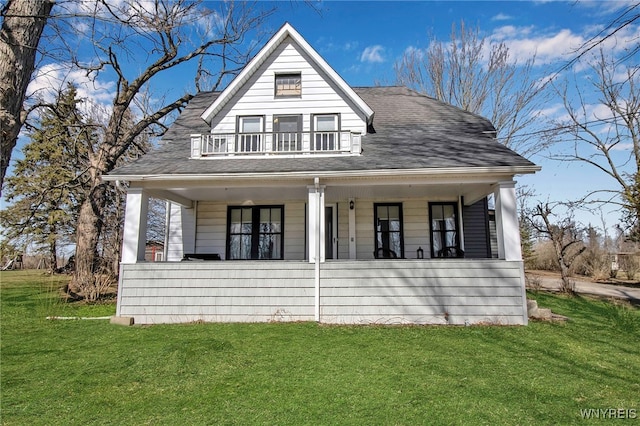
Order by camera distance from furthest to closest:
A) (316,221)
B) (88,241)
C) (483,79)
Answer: (483,79) → (88,241) → (316,221)

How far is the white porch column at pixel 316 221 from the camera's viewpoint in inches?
308

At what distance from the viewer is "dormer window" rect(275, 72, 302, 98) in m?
10.8

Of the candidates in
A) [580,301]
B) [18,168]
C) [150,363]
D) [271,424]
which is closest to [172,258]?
[150,363]

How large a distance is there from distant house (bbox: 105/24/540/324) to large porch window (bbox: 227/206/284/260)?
0.10ft

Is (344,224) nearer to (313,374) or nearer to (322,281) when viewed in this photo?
(322,281)

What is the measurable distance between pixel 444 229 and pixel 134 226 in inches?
324

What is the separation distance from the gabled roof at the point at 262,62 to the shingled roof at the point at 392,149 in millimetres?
986

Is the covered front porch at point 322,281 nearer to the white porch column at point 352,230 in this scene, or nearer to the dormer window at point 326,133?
the dormer window at point 326,133

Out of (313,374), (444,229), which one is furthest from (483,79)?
(313,374)

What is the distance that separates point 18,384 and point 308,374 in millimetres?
3660

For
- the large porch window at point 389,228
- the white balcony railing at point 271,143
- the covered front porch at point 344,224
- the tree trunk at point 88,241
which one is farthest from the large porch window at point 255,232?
the tree trunk at point 88,241

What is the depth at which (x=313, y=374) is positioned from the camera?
185 inches

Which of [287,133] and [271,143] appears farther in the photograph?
[271,143]

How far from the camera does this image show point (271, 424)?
135 inches
